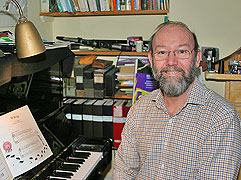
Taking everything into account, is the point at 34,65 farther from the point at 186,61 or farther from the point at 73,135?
the point at 186,61

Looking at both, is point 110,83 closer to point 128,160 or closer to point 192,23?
point 192,23

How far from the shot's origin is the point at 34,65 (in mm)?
1680

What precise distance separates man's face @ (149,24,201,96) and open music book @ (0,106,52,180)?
2.57 ft

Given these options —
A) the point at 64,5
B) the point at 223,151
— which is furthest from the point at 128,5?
the point at 223,151

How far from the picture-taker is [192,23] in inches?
92.7

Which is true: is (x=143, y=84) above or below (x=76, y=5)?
below

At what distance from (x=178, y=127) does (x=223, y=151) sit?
0.25 m

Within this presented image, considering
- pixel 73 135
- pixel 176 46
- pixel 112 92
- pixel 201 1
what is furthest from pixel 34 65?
pixel 201 1

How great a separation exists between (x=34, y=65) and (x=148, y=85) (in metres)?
0.99

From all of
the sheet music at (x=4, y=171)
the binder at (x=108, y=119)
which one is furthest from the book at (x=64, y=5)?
the sheet music at (x=4, y=171)

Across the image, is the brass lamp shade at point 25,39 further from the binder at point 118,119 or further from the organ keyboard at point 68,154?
the binder at point 118,119

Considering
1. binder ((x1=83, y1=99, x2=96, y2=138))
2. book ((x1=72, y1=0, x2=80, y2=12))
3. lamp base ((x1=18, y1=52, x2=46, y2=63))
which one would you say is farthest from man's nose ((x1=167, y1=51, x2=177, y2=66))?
book ((x1=72, y1=0, x2=80, y2=12))

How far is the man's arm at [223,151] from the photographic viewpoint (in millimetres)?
1300

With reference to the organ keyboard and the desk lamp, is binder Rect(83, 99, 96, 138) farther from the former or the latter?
the desk lamp
